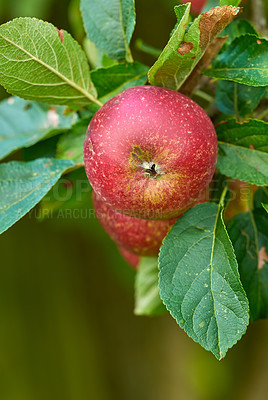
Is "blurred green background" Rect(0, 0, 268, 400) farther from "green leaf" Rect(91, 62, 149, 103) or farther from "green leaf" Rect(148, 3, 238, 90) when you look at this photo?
"green leaf" Rect(148, 3, 238, 90)

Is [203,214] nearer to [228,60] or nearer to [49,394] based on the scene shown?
[228,60]

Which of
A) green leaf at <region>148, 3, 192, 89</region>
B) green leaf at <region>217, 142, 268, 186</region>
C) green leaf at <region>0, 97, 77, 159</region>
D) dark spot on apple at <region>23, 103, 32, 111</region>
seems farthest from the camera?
dark spot on apple at <region>23, 103, 32, 111</region>

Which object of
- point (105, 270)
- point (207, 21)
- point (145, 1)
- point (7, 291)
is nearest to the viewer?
point (207, 21)

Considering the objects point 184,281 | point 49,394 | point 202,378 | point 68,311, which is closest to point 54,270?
point 68,311

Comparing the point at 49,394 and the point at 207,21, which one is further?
the point at 49,394

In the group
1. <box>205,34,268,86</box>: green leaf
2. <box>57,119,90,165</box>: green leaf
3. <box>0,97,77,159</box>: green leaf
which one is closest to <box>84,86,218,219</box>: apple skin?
<box>205,34,268,86</box>: green leaf

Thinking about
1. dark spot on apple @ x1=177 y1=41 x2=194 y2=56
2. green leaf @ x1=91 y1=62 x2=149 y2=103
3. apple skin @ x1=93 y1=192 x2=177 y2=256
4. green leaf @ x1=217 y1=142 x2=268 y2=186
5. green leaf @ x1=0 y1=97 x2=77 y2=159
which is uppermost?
dark spot on apple @ x1=177 y1=41 x2=194 y2=56

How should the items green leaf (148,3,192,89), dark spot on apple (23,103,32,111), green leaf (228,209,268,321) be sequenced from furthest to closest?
dark spot on apple (23,103,32,111) < green leaf (228,209,268,321) < green leaf (148,3,192,89)
